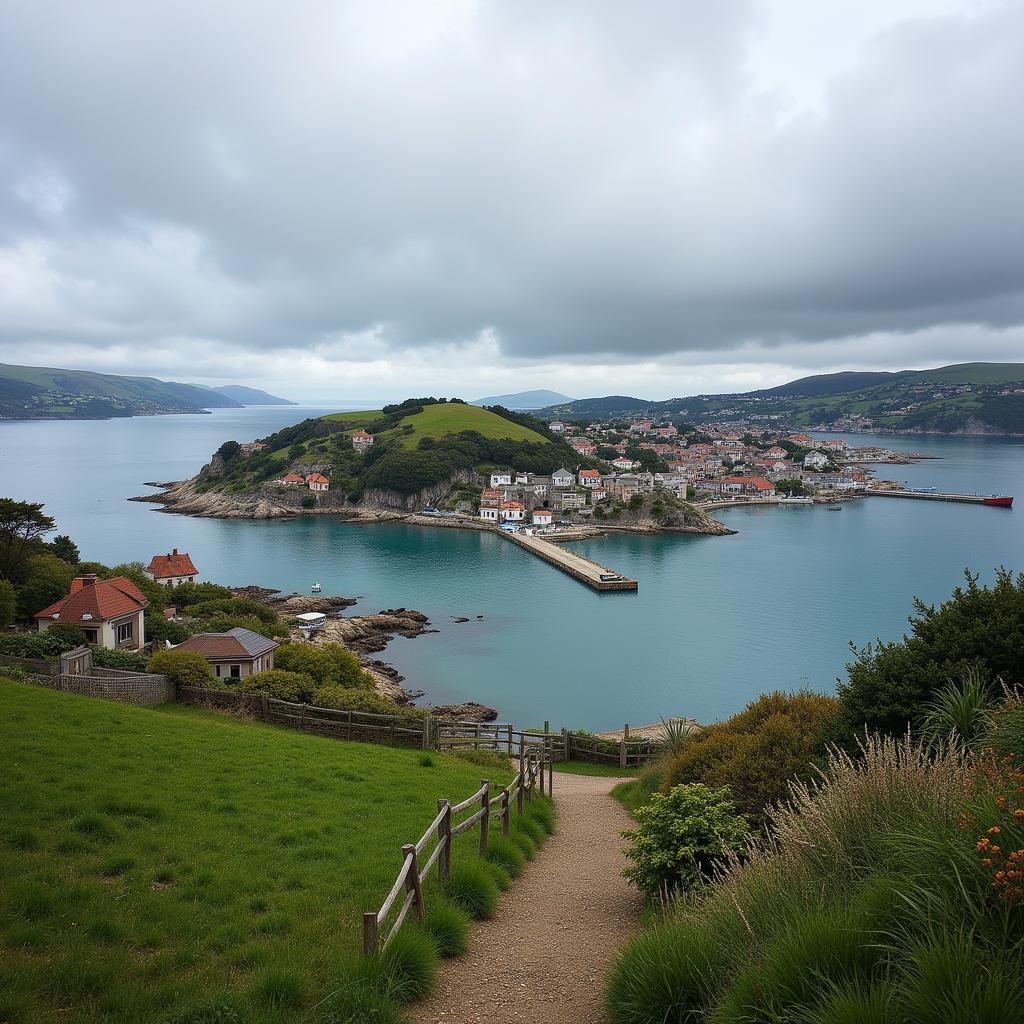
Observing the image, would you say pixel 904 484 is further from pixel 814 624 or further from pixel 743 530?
pixel 814 624

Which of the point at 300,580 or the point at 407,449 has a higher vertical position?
the point at 407,449

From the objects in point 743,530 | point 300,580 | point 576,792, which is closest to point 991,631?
point 576,792

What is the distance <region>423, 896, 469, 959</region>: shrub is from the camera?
16.8 ft

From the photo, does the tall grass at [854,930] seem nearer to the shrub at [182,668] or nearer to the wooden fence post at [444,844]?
the wooden fence post at [444,844]

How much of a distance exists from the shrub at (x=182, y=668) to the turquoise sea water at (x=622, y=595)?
48.7ft

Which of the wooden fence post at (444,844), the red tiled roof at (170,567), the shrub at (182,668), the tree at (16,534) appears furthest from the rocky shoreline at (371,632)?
the wooden fence post at (444,844)

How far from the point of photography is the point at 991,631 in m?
8.20

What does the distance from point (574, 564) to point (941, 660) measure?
52829mm

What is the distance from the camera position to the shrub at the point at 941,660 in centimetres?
810

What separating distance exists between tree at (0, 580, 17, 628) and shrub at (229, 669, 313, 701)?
33.5 feet

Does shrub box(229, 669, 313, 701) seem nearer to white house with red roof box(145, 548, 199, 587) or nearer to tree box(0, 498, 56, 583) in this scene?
tree box(0, 498, 56, 583)

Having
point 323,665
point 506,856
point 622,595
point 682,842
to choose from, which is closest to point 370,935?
point 506,856

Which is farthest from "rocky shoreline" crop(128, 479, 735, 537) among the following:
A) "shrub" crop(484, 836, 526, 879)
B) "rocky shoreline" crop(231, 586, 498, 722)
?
"shrub" crop(484, 836, 526, 879)

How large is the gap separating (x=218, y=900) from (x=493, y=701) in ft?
83.2
